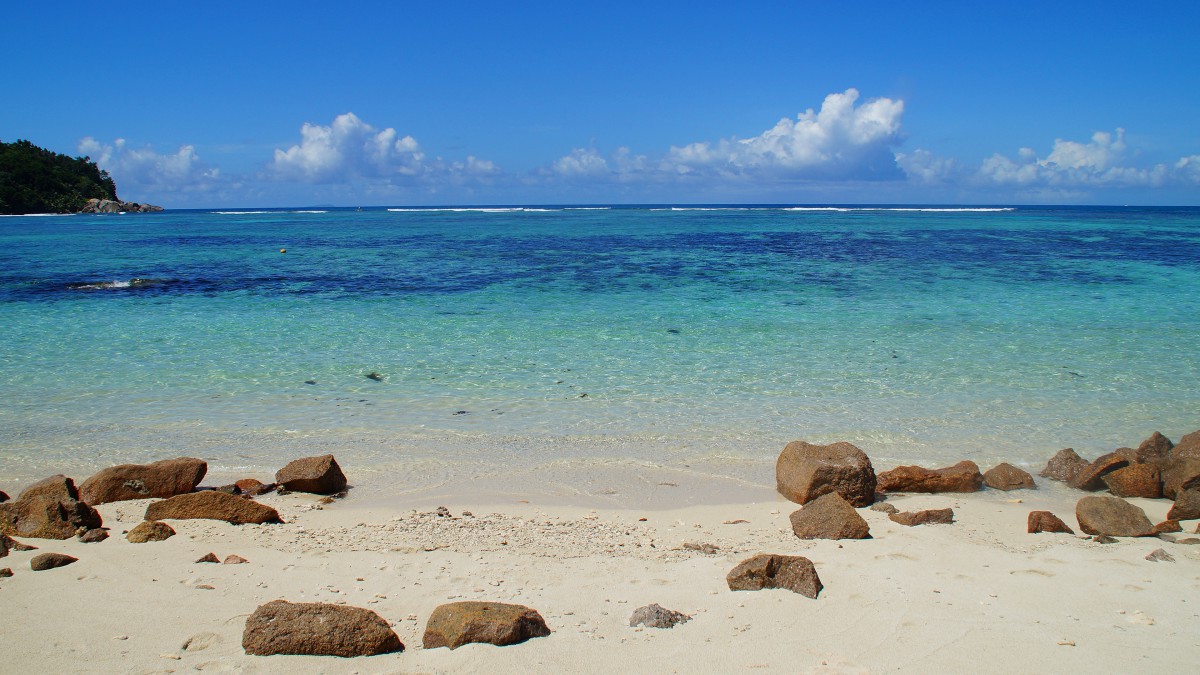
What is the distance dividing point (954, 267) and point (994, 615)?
2100cm

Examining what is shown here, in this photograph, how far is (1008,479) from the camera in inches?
240

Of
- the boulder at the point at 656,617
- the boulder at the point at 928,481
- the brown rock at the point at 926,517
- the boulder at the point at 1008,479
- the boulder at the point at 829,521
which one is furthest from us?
the boulder at the point at 1008,479

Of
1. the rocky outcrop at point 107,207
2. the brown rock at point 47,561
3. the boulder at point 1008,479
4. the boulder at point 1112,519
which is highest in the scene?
the rocky outcrop at point 107,207

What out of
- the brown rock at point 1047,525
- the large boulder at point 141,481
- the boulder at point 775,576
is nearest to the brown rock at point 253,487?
the large boulder at point 141,481

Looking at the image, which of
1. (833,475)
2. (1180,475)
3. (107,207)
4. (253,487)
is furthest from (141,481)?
(107,207)

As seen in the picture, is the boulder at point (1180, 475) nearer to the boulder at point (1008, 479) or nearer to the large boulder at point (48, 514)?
the boulder at point (1008, 479)

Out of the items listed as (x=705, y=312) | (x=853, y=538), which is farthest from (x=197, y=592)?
(x=705, y=312)

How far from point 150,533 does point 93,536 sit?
350mm

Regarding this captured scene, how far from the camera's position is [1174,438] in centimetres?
751

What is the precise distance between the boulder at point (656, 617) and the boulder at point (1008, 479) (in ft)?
11.8

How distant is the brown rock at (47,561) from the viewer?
4.15 m

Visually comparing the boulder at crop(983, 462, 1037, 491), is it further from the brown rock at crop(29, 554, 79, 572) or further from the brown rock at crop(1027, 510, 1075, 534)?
the brown rock at crop(29, 554, 79, 572)

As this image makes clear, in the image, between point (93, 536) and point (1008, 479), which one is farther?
point (1008, 479)

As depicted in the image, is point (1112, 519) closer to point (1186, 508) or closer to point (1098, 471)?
point (1186, 508)
